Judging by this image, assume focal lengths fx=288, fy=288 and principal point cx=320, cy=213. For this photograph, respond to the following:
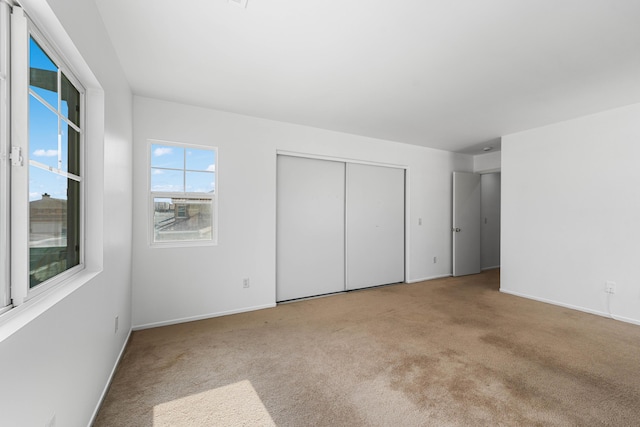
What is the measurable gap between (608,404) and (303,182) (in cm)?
→ 342

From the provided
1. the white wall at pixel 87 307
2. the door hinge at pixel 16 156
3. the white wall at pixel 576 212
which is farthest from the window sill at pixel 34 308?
the white wall at pixel 576 212

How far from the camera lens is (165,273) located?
3.08 m

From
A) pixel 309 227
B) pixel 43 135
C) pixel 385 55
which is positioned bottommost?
pixel 309 227

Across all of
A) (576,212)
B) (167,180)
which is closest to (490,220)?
(576,212)

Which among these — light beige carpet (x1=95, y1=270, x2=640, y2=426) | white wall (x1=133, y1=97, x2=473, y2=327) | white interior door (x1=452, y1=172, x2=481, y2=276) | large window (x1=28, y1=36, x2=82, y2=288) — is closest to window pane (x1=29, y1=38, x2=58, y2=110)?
large window (x1=28, y1=36, x2=82, y2=288)

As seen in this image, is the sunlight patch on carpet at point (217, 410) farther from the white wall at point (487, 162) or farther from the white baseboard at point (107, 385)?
the white wall at point (487, 162)

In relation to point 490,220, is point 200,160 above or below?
above

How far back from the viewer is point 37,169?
1250 mm

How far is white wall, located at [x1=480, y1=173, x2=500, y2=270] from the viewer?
5926 mm

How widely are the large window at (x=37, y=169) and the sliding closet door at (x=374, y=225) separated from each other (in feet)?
10.8

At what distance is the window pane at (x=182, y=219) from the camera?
310cm

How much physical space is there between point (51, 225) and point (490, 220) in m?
6.76

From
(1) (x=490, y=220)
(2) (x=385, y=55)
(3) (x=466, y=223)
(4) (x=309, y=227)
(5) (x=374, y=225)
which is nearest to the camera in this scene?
(2) (x=385, y=55)

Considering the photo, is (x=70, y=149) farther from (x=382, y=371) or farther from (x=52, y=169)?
(x=382, y=371)
